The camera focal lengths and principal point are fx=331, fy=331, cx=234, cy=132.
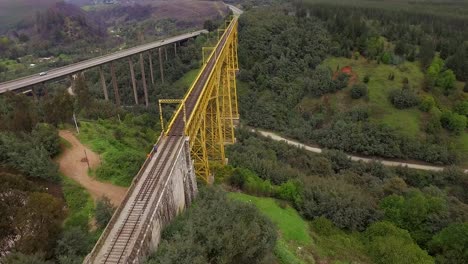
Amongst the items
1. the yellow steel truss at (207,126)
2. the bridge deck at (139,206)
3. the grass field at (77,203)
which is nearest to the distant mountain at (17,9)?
the yellow steel truss at (207,126)

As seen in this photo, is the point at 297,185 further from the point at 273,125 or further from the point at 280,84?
the point at 280,84

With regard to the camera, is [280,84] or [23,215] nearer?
[23,215]

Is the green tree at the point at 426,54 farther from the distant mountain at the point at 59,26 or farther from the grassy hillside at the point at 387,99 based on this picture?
the distant mountain at the point at 59,26

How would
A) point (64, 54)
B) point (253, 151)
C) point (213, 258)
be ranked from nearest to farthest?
point (213, 258) → point (253, 151) → point (64, 54)

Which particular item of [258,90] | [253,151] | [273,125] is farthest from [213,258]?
[258,90]

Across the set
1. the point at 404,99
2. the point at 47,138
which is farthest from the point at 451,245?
the point at 47,138

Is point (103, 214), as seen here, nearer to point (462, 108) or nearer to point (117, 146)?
point (117, 146)

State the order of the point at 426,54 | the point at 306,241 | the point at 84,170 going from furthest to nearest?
the point at 426,54 < the point at 84,170 < the point at 306,241
